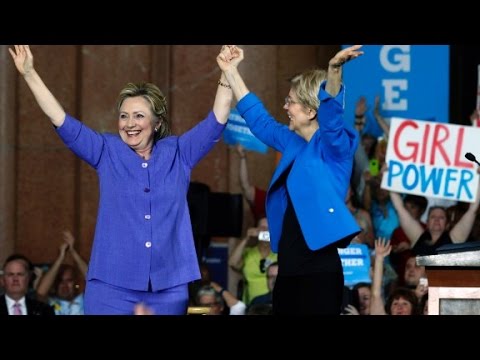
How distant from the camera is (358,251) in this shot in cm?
919

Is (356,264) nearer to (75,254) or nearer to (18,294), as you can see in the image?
(75,254)

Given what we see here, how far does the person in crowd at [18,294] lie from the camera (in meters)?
8.96

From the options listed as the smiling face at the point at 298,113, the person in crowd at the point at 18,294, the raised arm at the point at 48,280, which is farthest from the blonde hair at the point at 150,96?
the raised arm at the point at 48,280

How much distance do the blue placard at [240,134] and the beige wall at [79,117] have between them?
83 cm

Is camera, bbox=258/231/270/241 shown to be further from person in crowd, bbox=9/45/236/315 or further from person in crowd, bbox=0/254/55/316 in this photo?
person in crowd, bbox=9/45/236/315

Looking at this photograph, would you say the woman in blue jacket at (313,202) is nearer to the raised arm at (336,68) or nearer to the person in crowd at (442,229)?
the raised arm at (336,68)

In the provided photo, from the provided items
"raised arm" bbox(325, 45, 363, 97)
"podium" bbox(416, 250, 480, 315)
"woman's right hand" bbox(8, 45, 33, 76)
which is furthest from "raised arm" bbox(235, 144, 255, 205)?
"podium" bbox(416, 250, 480, 315)

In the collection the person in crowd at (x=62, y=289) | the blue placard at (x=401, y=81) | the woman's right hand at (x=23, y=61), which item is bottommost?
the person in crowd at (x=62, y=289)

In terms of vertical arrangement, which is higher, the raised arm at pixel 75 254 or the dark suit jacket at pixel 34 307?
the raised arm at pixel 75 254

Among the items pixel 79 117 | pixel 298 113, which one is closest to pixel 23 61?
pixel 298 113

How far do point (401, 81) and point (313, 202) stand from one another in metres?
4.78

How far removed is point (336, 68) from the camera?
5668mm

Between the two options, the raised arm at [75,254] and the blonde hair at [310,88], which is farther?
the raised arm at [75,254]
